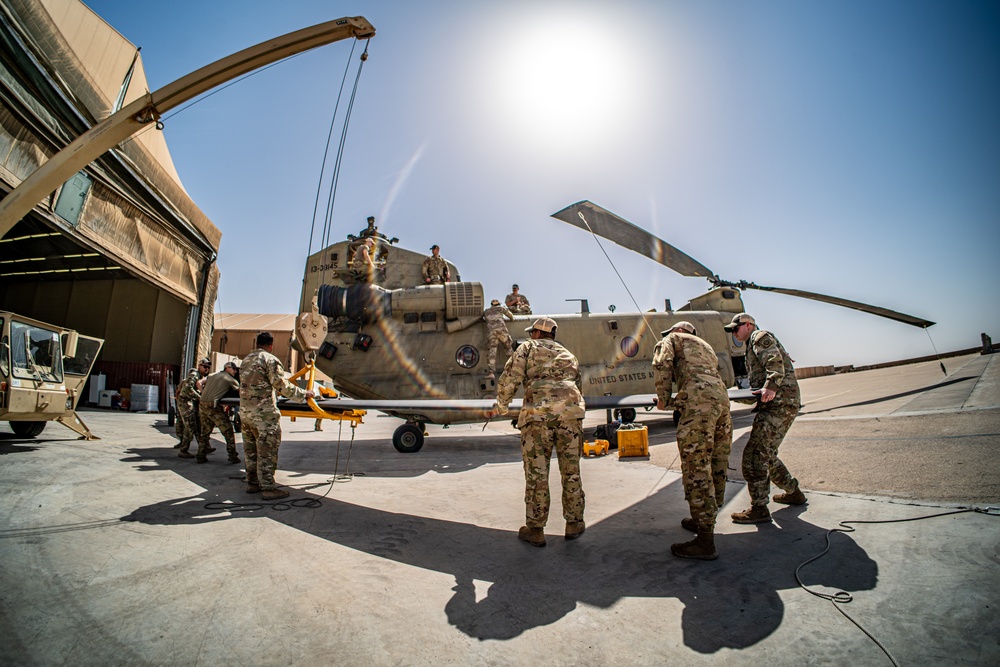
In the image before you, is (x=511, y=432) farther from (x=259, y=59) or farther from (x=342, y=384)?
(x=259, y=59)

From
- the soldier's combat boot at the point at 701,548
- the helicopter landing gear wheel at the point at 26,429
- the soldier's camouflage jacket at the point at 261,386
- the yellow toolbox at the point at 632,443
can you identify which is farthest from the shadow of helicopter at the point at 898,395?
the helicopter landing gear wheel at the point at 26,429

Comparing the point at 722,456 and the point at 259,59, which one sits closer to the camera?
the point at 722,456

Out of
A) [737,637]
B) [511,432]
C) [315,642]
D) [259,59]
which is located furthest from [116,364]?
[737,637]

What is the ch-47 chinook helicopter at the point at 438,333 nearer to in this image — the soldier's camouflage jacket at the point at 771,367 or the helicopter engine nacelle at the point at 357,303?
the helicopter engine nacelle at the point at 357,303

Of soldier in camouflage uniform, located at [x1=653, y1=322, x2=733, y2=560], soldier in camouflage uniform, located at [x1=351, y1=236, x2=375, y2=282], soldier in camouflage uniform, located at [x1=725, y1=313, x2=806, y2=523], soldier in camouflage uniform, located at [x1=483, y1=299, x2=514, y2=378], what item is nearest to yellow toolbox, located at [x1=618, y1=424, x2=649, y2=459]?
soldier in camouflage uniform, located at [x1=725, y1=313, x2=806, y2=523]

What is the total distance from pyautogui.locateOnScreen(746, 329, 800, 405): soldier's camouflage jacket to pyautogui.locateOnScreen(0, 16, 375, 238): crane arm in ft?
17.3

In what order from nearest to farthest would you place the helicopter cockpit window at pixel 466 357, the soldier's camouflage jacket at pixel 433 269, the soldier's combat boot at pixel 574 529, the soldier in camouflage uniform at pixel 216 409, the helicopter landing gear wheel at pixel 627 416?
the soldier's combat boot at pixel 574 529, the soldier in camouflage uniform at pixel 216 409, the helicopter cockpit window at pixel 466 357, the helicopter landing gear wheel at pixel 627 416, the soldier's camouflage jacket at pixel 433 269

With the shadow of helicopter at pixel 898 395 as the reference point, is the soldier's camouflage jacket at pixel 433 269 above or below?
above

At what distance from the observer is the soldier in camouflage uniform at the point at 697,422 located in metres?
2.86

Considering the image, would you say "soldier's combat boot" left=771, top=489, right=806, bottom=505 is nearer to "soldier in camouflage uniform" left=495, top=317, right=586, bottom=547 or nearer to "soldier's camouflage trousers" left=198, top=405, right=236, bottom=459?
"soldier in camouflage uniform" left=495, top=317, right=586, bottom=547

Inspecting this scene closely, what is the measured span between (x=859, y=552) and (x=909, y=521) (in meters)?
0.81

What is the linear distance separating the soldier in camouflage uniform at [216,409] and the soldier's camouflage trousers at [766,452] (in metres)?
6.63

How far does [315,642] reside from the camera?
1.85 m

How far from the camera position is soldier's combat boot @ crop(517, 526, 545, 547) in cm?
312
